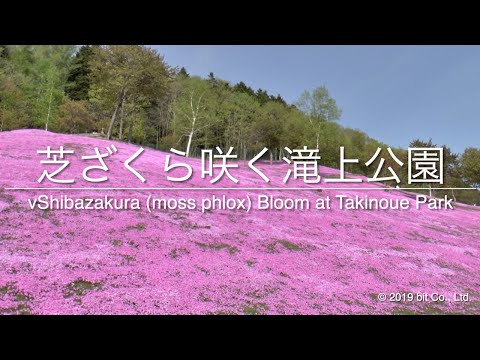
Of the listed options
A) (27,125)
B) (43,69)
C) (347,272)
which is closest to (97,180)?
(347,272)

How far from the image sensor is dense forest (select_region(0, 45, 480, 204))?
41.3 metres

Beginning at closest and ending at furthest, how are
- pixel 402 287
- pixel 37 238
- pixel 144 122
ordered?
pixel 37 238 → pixel 402 287 → pixel 144 122

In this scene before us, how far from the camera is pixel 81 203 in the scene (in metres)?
13.6

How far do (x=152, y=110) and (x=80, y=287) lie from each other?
61.3 meters

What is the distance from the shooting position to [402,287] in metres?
11.6

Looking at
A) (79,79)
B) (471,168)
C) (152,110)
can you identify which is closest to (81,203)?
(471,168)

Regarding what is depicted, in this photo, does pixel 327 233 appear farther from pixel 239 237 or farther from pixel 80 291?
pixel 80 291

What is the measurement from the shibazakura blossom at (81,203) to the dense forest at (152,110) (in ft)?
70.4

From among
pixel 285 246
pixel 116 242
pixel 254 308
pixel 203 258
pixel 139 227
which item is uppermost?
pixel 139 227

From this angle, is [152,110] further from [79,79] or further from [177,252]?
[177,252]

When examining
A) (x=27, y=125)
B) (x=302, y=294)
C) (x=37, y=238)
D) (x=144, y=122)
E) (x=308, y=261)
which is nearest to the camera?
(x=302, y=294)

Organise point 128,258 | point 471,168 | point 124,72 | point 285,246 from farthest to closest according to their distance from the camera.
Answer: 1. point 471,168
2. point 124,72
3. point 285,246
4. point 128,258

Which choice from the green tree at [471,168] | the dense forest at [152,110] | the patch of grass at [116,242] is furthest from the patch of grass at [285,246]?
the green tree at [471,168]

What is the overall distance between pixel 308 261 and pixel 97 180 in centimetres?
1042
